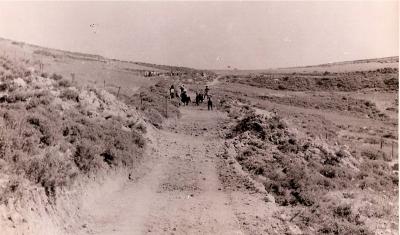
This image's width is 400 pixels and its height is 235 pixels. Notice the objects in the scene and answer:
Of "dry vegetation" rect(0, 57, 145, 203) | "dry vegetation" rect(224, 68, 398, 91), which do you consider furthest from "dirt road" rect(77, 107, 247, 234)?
"dry vegetation" rect(224, 68, 398, 91)

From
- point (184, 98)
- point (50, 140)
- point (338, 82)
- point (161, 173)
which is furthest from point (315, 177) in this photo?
point (338, 82)

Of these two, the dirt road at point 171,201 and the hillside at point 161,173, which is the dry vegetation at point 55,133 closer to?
the hillside at point 161,173

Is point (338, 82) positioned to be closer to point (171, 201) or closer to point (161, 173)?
point (161, 173)

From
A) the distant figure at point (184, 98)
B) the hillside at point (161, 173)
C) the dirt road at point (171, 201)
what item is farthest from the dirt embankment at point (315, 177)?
the distant figure at point (184, 98)

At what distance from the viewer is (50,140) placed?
12109 mm

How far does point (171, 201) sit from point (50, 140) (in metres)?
3.86

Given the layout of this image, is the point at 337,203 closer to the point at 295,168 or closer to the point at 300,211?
the point at 300,211

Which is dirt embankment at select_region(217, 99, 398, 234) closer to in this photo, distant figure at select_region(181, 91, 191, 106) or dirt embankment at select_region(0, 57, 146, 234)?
dirt embankment at select_region(0, 57, 146, 234)

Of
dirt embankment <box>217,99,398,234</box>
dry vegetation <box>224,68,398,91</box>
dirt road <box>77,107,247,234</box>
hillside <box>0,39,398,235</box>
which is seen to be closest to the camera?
hillside <box>0,39,398,235</box>

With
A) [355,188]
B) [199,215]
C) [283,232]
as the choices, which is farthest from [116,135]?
[355,188]

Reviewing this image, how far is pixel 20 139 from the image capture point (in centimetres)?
1101

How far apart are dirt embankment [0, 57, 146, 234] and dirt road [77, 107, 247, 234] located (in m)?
0.89

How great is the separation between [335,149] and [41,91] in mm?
13762

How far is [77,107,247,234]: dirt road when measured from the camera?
10883mm
